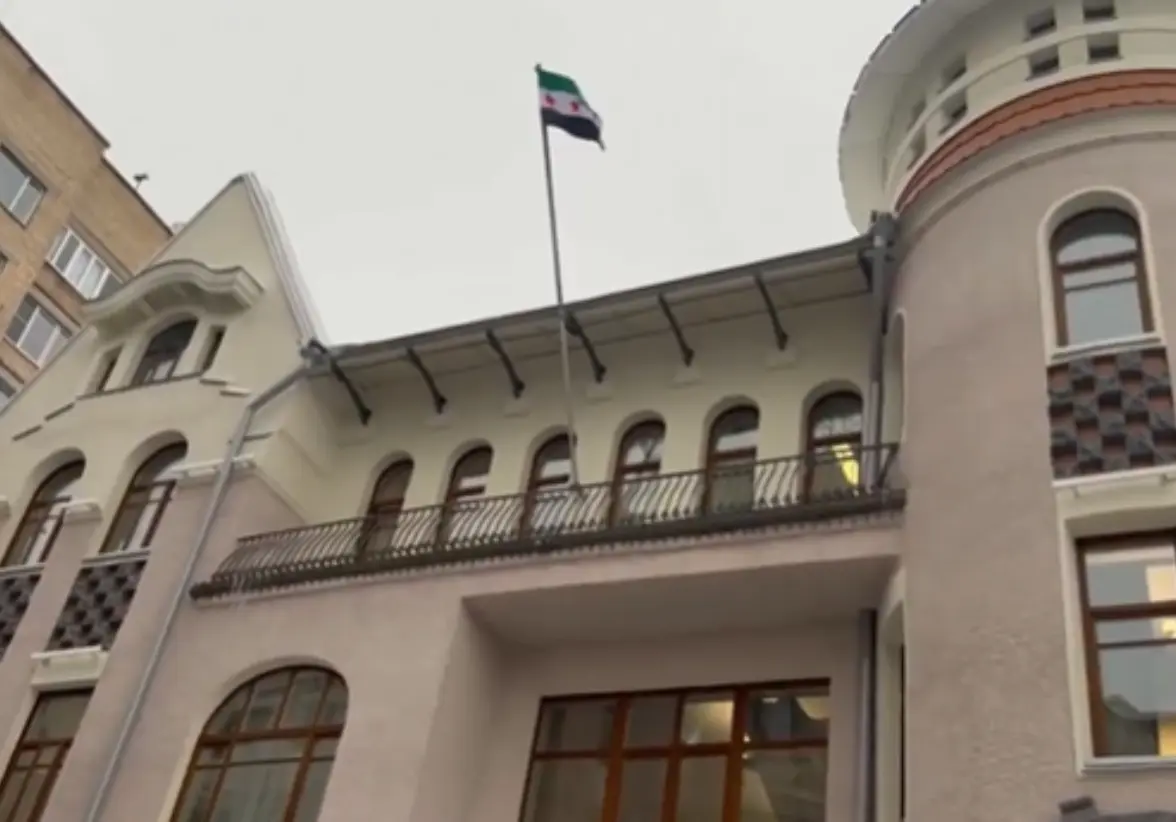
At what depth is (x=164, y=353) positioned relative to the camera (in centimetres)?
1888

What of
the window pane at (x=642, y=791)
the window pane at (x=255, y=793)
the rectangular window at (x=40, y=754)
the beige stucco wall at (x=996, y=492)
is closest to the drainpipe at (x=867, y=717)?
the beige stucco wall at (x=996, y=492)

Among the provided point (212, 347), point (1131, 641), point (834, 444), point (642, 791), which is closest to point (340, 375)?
point (212, 347)

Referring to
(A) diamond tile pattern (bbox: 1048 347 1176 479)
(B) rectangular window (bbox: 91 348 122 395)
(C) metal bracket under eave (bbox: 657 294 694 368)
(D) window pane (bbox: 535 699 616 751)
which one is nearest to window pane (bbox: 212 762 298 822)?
(D) window pane (bbox: 535 699 616 751)

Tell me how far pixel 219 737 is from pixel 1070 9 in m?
12.2

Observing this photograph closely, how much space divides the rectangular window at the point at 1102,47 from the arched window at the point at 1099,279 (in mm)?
2245

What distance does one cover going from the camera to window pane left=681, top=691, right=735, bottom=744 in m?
12.1

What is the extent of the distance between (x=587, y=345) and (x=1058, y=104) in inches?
239

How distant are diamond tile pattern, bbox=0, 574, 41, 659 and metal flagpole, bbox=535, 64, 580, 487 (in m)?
7.27

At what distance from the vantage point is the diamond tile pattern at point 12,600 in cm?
1605

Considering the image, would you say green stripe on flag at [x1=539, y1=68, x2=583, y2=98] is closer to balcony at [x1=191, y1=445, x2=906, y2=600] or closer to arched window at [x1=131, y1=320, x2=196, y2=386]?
balcony at [x1=191, y1=445, x2=906, y2=600]

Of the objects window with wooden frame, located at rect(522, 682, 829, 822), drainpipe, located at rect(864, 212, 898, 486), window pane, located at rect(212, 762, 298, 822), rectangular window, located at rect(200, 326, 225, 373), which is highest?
rectangular window, located at rect(200, 326, 225, 373)

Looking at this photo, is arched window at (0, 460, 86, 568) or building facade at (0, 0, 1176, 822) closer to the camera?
building facade at (0, 0, 1176, 822)

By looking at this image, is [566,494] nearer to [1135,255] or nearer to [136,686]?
[136,686]

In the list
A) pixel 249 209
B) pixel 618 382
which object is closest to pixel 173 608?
pixel 618 382
